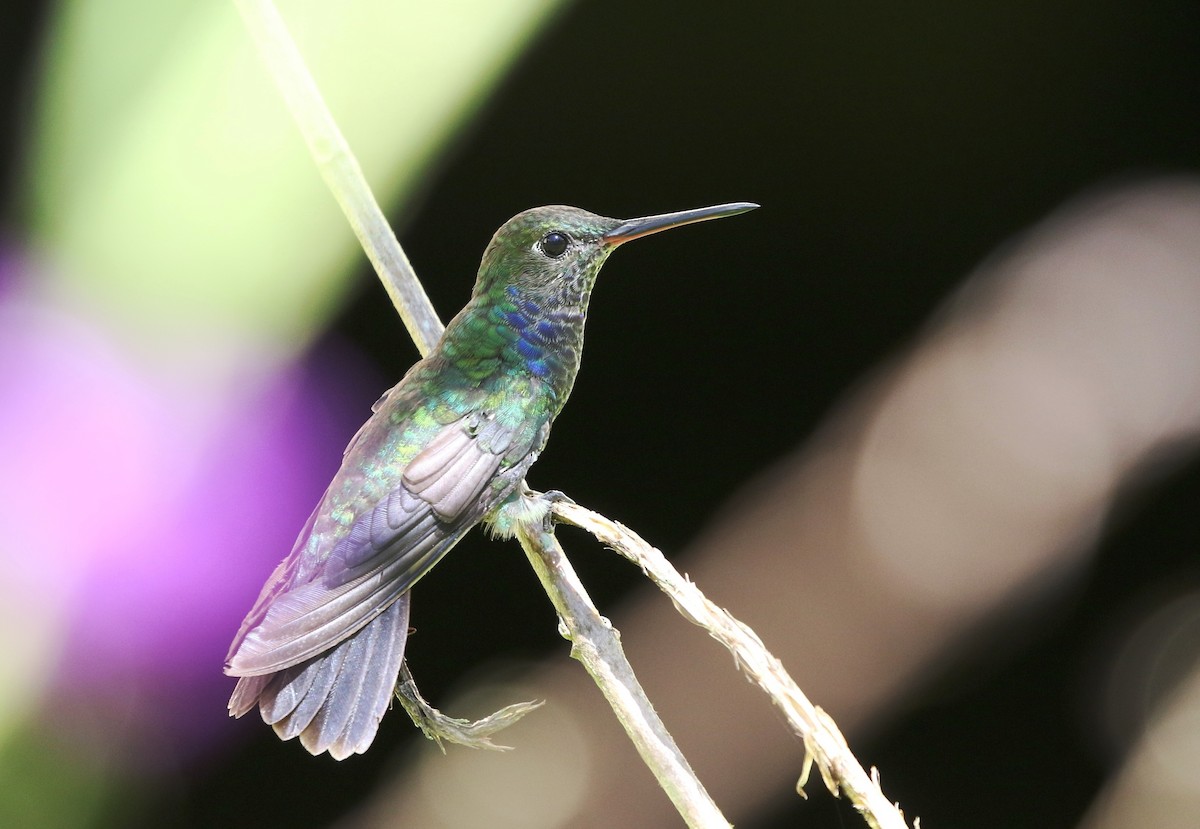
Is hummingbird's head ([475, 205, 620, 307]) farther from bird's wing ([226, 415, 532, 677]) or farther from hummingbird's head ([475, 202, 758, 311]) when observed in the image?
bird's wing ([226, 415, 532, 677])

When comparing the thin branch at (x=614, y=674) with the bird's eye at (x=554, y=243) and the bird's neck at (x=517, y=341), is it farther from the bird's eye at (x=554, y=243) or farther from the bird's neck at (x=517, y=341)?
the bird's eye at (x=554, y=243)

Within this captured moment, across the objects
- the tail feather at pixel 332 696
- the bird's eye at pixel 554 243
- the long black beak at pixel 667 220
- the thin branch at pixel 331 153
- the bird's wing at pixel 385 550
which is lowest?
the tail feather at pixel 332 696

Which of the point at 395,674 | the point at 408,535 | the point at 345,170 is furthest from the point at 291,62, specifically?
the point at 395,674

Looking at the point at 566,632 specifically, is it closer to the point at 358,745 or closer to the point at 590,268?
the point at 358,745

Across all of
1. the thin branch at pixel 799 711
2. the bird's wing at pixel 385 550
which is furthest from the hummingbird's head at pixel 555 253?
the thin branch at pixel 799 711

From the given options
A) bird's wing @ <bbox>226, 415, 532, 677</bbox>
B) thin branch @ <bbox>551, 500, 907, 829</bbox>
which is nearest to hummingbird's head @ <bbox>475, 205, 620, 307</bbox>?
bird's wing @ <bbox>226, 415, 532, 677</bbox>

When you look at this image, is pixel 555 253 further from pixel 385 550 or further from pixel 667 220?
pixel 385 550
